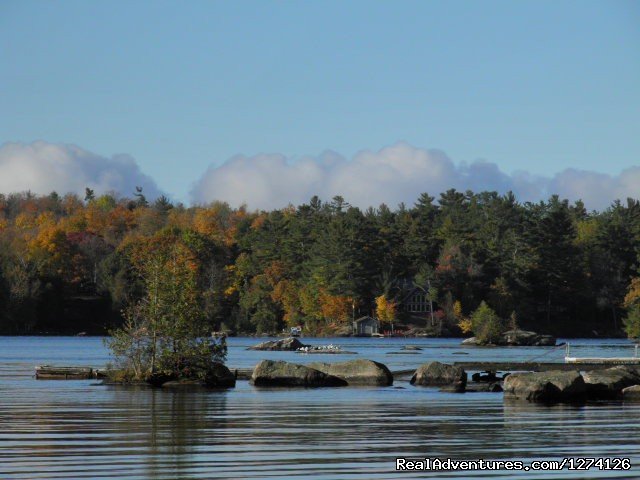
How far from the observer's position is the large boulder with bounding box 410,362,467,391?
44763 millimetres

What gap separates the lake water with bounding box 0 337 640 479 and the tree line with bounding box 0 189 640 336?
9721cm

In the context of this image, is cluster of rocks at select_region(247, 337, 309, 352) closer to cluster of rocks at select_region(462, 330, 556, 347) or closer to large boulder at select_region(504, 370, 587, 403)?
cluster of rocks at select_region(462, 330, 556, 347)

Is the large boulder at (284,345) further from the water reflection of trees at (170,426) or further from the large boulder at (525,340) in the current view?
the water reflection of trees at (170,426)

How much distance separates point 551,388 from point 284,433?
13242 mm

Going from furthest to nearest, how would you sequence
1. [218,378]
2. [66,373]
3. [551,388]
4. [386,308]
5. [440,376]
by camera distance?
[386,308] < [66,373] < [440,376] < [218,378] < [551,388]

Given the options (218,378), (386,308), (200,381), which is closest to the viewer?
(200,381)

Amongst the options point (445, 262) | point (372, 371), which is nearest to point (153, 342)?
point (372, 371)

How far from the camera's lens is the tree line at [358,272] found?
142125mm

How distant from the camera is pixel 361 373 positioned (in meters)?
46.6

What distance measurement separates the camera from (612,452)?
24391 mm

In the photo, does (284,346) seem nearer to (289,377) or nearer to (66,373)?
(66,373)

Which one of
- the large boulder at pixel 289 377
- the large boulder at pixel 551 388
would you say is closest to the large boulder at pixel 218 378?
the large boulder at pixel 289 377

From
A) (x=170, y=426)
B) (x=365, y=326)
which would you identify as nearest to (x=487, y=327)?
(x=365, y=326)

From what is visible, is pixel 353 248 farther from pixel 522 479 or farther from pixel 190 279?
pixel 522 479
